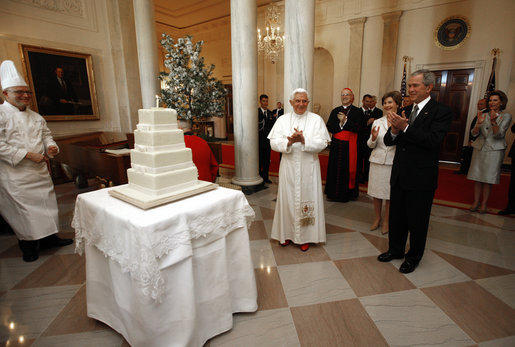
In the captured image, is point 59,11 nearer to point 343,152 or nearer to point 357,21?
point 343,152

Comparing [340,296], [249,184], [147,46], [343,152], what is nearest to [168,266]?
[340,296]

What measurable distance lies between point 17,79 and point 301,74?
147 inches

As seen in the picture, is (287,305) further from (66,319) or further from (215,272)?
(66,319)

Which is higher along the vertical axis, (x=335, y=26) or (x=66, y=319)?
(x=335, y=26)

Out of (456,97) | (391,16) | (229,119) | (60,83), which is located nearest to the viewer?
(60,83)

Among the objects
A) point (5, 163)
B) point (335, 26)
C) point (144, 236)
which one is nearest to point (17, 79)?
point (5, 163)

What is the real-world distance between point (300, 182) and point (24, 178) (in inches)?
131

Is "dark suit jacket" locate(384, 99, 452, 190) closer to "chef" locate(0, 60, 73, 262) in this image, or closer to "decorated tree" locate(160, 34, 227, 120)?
"decorated tree" locate(160, 34, 227, 120)

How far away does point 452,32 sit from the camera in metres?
8.16

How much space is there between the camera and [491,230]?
3.97m

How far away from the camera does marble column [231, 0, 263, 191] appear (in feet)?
17.1

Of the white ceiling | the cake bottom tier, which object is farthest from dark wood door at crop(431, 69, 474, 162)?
the cake bottom tier

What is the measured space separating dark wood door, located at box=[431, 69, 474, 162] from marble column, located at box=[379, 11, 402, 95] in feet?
4.47

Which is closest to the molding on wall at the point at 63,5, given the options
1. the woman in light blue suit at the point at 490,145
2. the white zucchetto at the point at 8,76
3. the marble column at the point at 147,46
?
the marble column at the point at 147,46
